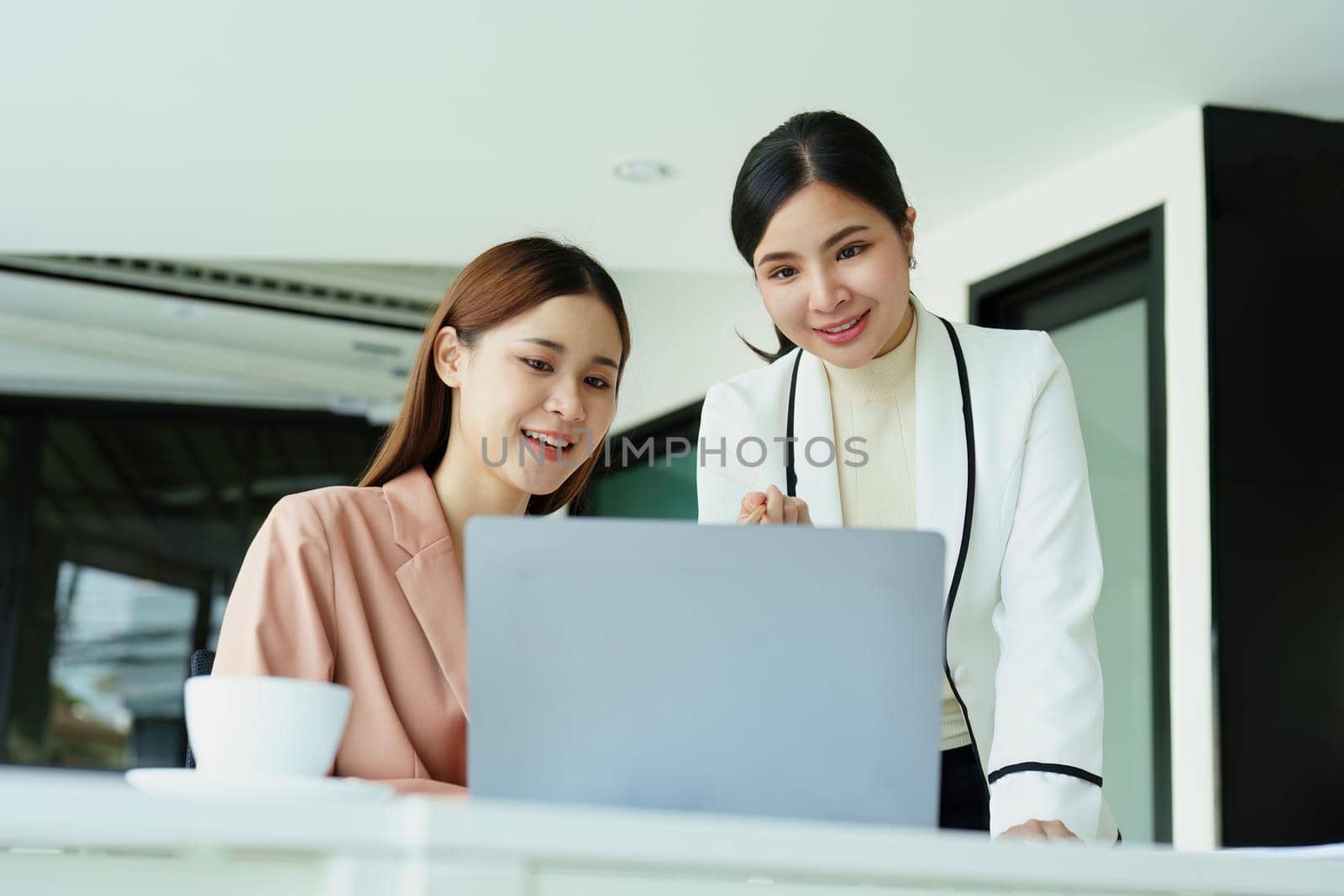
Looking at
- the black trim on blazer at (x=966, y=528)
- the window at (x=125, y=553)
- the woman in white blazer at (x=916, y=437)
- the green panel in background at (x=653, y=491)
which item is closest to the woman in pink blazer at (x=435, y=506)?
the woman in white blazer at (x=916, y=437)

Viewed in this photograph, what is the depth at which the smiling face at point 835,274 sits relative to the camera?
1.72 metres

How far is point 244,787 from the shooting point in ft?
2.45

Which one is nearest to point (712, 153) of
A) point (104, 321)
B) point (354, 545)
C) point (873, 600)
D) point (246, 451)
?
point (354, 545)

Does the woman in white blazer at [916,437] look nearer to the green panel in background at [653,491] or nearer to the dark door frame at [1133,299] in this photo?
the dark door frame at [1133,299]

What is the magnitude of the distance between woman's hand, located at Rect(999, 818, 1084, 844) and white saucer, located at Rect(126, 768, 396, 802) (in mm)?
767

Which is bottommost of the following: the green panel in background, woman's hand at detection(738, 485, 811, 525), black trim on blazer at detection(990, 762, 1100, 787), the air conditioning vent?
black trim on blazer at detection(990, 762, 1100, 787)

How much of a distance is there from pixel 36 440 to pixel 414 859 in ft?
24.4

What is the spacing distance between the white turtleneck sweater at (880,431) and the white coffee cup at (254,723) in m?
1.07

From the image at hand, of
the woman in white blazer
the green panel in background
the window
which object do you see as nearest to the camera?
the woman in white blazer

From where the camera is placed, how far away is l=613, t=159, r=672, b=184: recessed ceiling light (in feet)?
12.7

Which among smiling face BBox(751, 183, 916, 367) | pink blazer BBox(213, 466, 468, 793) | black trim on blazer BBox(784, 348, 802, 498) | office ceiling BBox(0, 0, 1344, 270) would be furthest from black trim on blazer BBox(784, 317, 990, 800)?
office ceiling BBox(0, 0, 1344, 270)

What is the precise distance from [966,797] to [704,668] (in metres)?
0.91

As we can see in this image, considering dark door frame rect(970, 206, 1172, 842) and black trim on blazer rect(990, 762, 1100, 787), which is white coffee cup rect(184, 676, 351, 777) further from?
dark door frame rect(970, 206, 1172, 842)

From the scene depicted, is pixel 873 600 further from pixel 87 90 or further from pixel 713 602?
pixel 87 90
